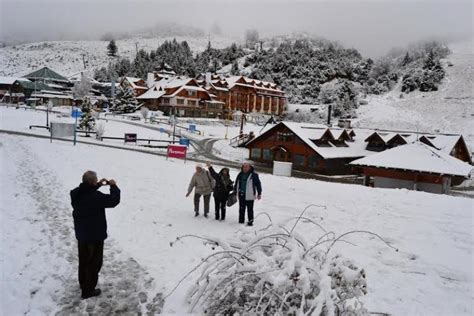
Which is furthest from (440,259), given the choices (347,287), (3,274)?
(3,274)

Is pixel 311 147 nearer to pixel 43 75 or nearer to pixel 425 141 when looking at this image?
pixel 425 141

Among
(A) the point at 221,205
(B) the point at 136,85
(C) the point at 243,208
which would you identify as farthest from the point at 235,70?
(C) the point at 243,208

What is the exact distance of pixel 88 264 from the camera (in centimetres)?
618

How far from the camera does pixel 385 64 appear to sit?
119 metres

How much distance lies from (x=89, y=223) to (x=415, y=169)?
89.5 ft

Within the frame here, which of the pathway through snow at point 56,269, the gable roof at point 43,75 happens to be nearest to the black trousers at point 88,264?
the pathway through snow at point 56,269

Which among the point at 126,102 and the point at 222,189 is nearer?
the point at 222,189

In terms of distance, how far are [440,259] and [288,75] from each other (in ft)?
358

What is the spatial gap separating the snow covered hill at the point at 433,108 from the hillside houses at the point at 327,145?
95.0 feet

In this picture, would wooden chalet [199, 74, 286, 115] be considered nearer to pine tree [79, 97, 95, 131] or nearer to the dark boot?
pine tree [79, 97, 95, 131]

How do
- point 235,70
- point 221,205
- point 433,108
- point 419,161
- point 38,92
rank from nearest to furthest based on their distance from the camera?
1. point 221,205
2. point 419,161
3. point 433,108
4. point 38,92
5. point 235,70

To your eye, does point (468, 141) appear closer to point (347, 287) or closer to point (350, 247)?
point (350, 247)

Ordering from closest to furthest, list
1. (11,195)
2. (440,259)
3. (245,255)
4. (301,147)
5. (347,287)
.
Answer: (347,287) → (245,255) → (440,259) → (11,195) → (301,147)

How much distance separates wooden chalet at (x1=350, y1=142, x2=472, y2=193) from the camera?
92.3ft
